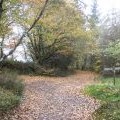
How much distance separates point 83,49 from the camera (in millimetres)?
36281

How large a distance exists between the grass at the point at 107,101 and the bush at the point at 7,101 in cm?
318

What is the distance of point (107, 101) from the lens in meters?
16.2

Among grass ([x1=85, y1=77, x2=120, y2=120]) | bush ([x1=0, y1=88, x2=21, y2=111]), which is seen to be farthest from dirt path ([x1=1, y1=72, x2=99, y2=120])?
grass ([x1=85, y1=77, x2=120, y2=120])

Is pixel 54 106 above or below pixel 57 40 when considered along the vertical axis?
below

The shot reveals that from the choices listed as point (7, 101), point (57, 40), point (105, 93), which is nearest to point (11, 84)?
point (7, 101)

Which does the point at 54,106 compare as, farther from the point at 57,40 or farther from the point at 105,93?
the point at 57,40

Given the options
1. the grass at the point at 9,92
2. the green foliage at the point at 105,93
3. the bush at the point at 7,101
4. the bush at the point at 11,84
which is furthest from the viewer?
the green foliage at the point at 105,93

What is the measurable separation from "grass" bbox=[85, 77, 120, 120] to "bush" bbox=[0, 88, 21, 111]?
3185 millimetres

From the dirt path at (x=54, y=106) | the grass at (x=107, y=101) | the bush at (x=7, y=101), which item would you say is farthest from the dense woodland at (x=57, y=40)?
the bush at (x=7, y=101)

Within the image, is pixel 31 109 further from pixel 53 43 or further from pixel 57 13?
pixel 53 43

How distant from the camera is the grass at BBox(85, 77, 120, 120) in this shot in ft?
41.7

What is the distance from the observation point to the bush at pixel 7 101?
39.8 feet

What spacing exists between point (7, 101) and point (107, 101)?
5632 millimetres

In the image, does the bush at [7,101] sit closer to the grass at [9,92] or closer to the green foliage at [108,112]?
the grass at [9,92]
